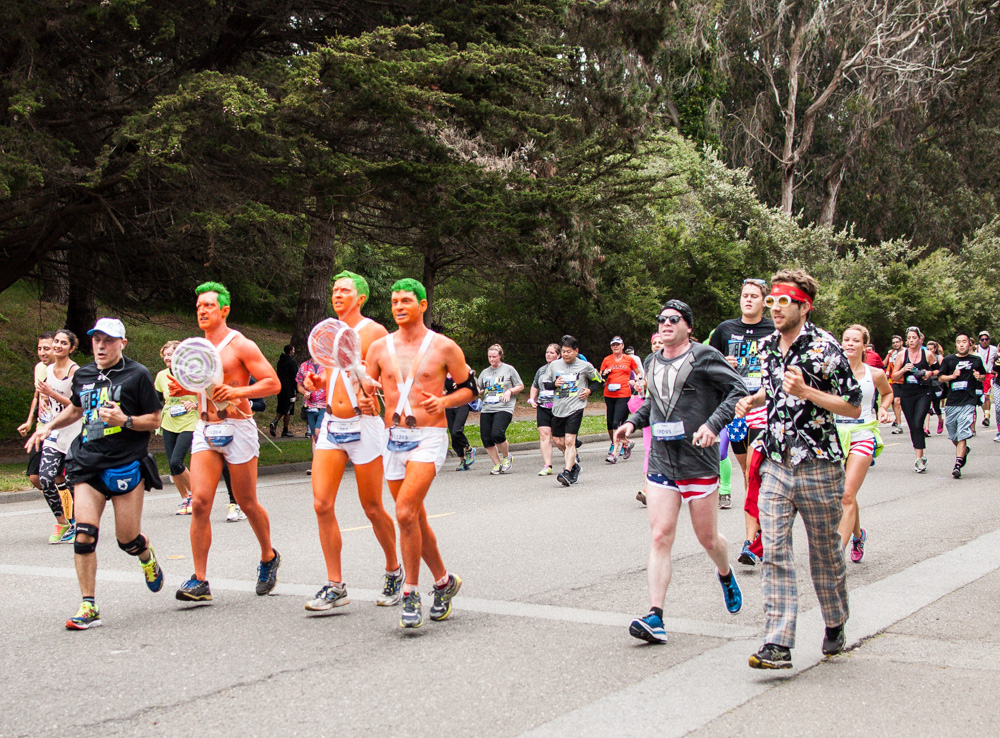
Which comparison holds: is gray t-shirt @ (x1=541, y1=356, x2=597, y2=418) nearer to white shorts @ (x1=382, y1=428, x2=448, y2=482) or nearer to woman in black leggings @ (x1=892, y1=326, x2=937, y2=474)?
woman in black leggings @ (x1=892, y1=326, x2=937, y2=474)

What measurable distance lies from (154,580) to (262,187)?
1000 cm

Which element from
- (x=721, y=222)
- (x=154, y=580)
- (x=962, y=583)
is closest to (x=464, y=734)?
(x=154, y=580)

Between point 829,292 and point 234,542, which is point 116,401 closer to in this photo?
point 234,542

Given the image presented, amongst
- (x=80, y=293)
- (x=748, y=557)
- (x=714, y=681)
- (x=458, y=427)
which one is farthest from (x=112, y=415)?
(x=80, y=293)

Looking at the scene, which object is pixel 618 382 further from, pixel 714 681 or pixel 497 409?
pixel 714 681

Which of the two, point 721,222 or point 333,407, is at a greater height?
point 721,222

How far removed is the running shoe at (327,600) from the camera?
20.2ft

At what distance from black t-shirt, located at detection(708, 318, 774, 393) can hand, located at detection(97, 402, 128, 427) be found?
448 cm

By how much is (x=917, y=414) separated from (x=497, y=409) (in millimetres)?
6262

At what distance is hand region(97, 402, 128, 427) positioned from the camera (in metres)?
6.16

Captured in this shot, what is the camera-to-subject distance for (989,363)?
18.9 metres

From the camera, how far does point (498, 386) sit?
14.7 metres

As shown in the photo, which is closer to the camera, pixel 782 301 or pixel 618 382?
pixel 782 301

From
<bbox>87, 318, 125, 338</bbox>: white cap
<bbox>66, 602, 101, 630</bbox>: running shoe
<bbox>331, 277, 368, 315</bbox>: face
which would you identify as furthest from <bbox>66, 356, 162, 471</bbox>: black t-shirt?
<bbox>331, 277, 368, 315</bbox>: face
